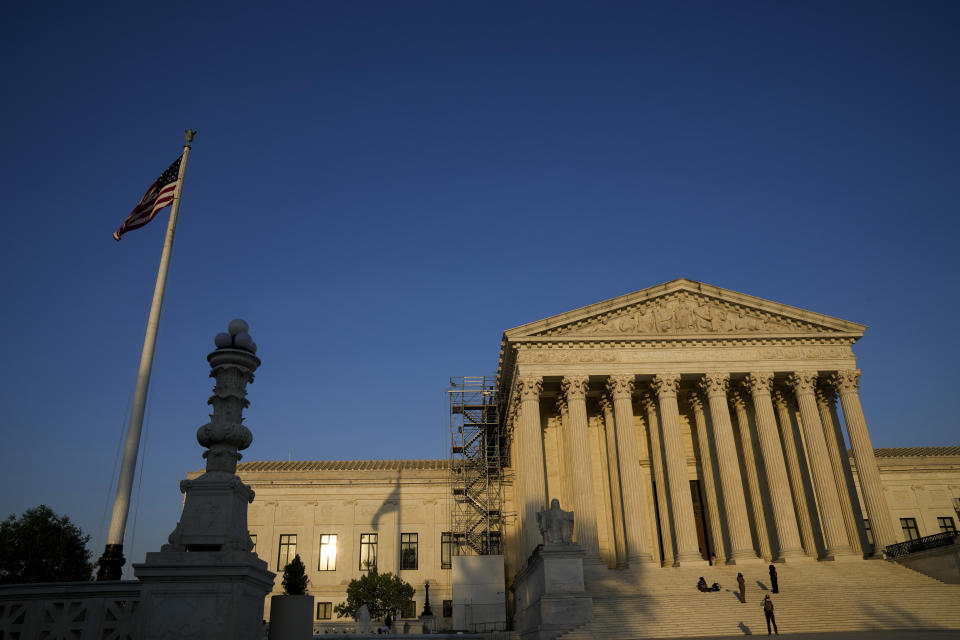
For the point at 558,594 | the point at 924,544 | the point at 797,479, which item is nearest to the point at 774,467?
the point at 797,479

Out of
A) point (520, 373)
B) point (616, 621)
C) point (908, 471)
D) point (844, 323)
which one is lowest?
point (616, 621)

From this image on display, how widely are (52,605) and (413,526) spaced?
37.6 metres

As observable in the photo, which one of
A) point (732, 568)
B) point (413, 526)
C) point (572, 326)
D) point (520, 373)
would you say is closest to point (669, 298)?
point (572, 326)

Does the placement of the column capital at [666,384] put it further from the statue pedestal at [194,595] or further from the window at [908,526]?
the statue pedestal at [194,595]

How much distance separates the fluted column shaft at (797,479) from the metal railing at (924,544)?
400 centimetres

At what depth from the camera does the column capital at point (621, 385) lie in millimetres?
35875

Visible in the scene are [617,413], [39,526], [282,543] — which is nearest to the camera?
[617,413]

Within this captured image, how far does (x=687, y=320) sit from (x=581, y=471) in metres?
10.0

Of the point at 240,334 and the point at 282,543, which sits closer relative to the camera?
the point at 240,334

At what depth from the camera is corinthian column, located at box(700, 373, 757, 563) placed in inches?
1332

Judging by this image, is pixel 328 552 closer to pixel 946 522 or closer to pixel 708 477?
pixel 708 477

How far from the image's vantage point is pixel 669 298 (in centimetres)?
3778

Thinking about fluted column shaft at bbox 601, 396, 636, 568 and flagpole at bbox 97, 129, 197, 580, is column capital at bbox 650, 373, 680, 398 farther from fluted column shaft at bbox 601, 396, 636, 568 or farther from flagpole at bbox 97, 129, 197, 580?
flagpole at bbox 97, 129, 197, 580

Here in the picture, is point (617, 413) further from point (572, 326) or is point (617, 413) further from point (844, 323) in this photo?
point (844, 323)
